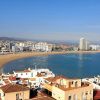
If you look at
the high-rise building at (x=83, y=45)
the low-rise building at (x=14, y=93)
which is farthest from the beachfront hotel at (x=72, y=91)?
the high-rise building at (x=83, y=45)

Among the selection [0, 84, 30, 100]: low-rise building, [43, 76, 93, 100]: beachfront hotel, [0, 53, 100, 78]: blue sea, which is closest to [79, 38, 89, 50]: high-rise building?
[0, 53, 100, 78]: blue sea

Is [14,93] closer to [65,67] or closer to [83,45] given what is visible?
[65,67]

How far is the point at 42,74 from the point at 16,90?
1499 cm

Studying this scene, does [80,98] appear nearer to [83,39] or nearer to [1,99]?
[1,99]

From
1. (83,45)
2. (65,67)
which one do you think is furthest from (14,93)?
(83,45)

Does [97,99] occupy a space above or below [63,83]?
below

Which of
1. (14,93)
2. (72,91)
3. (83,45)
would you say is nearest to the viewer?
(14,93)

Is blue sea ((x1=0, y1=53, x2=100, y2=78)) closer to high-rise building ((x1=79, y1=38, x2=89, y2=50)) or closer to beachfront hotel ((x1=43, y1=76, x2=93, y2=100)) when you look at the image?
beachfront hotel ((x1=43, y1=76, x2=93, y2=100))

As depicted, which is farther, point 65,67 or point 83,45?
point 83,45

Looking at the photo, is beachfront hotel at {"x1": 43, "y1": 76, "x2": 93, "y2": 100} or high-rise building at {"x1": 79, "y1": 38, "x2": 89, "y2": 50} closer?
beachfront hotel at {"x1": 43, "y1": 76, "x2": 93, "y2": 100}

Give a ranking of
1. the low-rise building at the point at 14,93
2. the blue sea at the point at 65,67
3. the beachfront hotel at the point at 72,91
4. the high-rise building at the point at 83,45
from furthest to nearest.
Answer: the high-rise building at the point at 83,45
the blue sea at the point at 65,67
the beachfront hotel at the point at 72,91
the low-rise building at the point at 14,93

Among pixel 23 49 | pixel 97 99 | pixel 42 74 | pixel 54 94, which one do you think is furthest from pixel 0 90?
pixel 23 49

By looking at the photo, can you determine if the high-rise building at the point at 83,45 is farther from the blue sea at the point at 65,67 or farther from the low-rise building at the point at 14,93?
the low-rise building at the point at 14,93

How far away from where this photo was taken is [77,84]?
1977 cm
